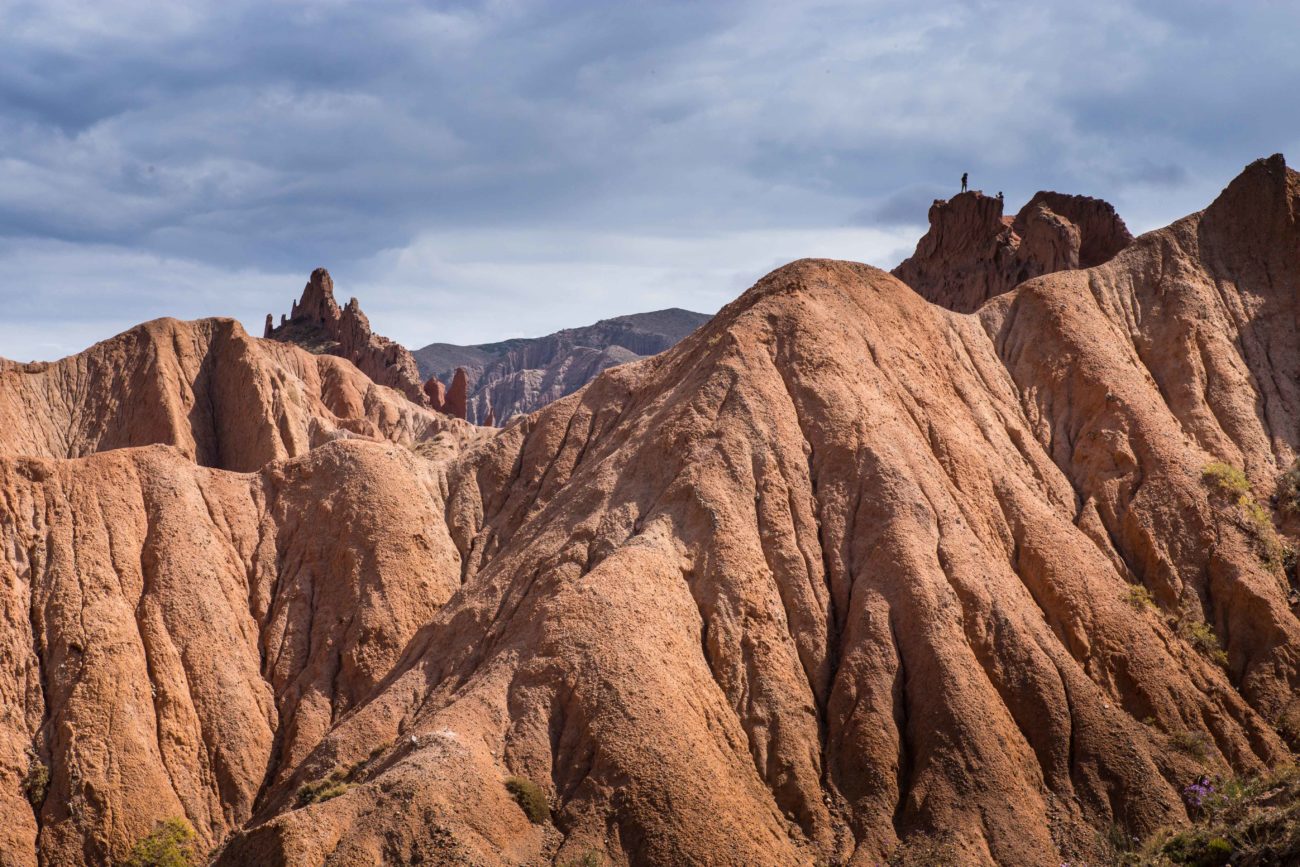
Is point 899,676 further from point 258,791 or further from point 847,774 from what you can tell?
point 258,791

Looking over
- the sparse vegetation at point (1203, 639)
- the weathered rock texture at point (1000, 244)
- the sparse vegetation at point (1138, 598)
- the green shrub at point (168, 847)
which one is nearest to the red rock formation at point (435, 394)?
the weathered rock texture at point (1000, 244)

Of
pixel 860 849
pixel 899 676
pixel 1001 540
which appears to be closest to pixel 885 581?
pixel 899 676

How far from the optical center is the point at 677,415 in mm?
43250

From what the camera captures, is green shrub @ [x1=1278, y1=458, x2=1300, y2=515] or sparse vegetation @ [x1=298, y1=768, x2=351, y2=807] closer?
sparse vegetation @ [x1=298, y1=768, x2=351, y2=807]

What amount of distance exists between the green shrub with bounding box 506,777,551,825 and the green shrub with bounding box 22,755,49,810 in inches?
636

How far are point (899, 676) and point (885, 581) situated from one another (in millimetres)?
3370

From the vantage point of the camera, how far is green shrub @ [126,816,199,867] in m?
34.8

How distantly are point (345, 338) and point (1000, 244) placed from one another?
7326cm

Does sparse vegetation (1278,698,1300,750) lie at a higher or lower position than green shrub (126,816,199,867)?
higher

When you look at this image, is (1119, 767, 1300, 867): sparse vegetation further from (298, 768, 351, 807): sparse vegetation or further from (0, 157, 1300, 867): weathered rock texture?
(298, 768, 351, 807): sparse vegetation

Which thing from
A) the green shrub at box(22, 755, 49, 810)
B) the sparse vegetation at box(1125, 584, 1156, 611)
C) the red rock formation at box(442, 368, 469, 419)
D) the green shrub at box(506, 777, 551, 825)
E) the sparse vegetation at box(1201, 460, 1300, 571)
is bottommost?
the green shrub at box(22, 755, 49, 810)

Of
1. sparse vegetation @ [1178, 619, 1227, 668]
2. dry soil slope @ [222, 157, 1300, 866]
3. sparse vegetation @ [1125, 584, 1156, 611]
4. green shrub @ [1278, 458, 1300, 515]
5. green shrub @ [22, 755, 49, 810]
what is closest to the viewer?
dry soil slope @ [222, 157, 1300, 866]

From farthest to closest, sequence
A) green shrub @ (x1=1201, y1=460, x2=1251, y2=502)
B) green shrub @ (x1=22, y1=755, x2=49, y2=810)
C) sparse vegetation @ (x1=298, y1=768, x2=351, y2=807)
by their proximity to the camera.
Result: green shrub @ (x1=1201, y1=460, x2=1251, y2=502)
green shrub @ (x1=22, y1=755, x2=49, y2=810)
sparse vegetation @ (x1=298, y1=768, x2=351, y2=807)

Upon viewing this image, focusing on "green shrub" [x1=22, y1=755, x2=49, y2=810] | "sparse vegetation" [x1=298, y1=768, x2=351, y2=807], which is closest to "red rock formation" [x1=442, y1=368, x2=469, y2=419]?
"green shrub" [x1=22, y1=755, x2=49, y2=810]
